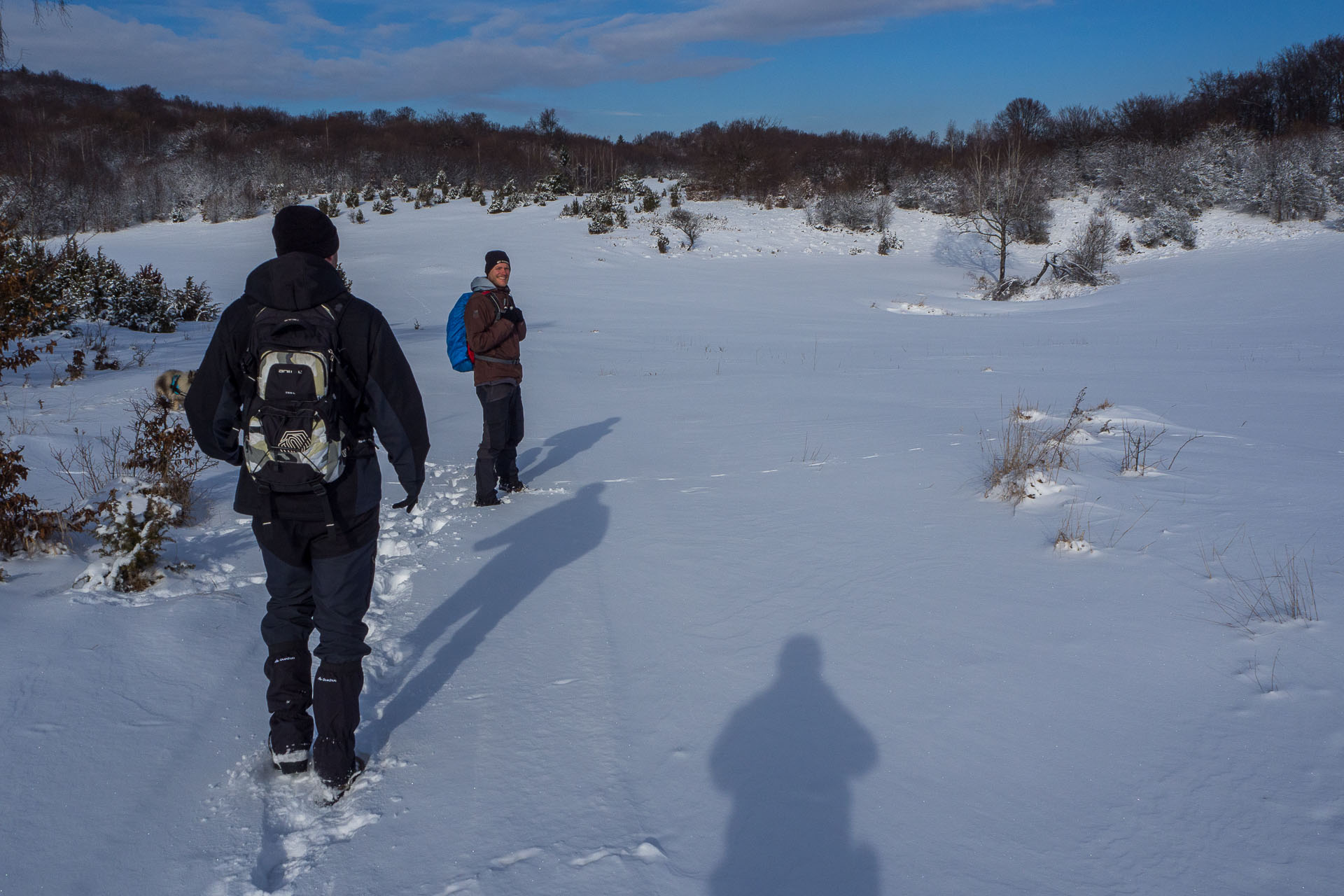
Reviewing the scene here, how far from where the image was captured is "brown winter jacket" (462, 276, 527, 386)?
593 centimetres

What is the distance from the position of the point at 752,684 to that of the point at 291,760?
1.77 metres

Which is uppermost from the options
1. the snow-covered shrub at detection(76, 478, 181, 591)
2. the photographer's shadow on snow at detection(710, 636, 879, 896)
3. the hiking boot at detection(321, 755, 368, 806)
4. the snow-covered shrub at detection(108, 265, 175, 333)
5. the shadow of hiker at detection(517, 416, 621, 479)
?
the snow-covered shrub at detection(108, 265, 175, 333)

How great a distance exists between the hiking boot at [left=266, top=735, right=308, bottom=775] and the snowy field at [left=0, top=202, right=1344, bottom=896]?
0.07 meters

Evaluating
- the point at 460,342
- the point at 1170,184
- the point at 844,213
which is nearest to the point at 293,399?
the point at 460,342

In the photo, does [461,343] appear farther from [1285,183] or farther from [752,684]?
[1285,183]

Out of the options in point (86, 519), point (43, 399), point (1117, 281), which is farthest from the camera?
point (1117, 281)

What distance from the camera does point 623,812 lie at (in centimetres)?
257

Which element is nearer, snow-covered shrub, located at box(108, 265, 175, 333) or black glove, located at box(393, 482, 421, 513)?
black glove, located at box(393, 482, 421, 513)

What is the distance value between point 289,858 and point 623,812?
1026mm

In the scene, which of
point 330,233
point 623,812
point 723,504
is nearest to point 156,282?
point 723,504

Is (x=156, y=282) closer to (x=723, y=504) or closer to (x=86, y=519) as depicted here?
(x=86, y=519)

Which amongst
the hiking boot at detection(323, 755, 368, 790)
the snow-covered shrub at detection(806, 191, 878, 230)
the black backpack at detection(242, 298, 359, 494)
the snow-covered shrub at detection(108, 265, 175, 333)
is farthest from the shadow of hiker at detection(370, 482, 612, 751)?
the snow-covered shrub at detection(806, 191, 878, 230)

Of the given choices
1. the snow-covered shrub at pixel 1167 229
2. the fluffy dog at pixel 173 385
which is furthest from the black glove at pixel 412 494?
the snow-covered shrub at pixel 1167 229

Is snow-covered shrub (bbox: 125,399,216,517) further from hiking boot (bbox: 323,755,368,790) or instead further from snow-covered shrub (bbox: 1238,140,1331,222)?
snow-covered shrub (bbox: 1238,140,1331,222)
